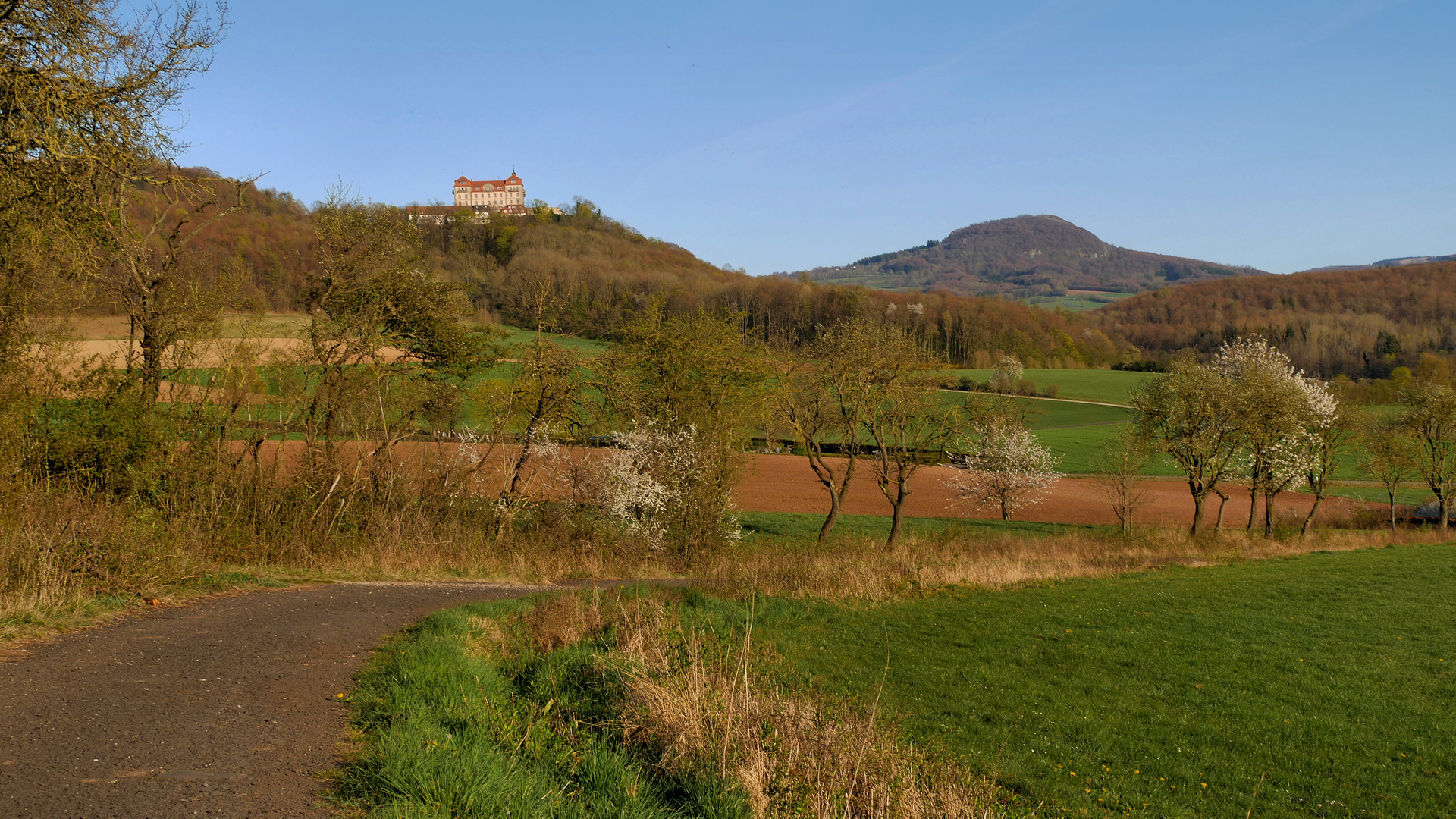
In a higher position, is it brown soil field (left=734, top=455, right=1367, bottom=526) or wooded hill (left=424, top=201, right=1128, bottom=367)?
wooded hill (left=424, top=201, right=1128, bottom=367)

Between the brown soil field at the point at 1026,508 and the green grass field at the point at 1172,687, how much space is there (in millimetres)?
25143

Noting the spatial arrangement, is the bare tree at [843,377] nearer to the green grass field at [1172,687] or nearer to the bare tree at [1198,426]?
the green grass field at [1172,687]

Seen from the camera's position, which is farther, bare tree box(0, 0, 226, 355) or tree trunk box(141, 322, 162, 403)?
tree trunk box(141, 322, 162, 403)

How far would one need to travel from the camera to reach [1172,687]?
1055 centimetres

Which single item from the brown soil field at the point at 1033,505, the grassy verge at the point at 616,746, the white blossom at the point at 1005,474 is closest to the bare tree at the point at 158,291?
the grassy verge at the point at 616,746

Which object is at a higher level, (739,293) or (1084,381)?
(739,293)

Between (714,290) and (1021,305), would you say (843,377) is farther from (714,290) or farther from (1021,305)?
(1021,305)

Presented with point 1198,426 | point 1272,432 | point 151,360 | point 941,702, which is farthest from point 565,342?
point 1272,432

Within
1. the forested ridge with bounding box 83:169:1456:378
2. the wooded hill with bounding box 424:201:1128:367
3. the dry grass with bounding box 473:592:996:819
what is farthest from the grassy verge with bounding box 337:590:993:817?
the wooded hill with bounding box 424:201:1128:367

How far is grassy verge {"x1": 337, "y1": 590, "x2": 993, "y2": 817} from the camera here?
4789 millimetres

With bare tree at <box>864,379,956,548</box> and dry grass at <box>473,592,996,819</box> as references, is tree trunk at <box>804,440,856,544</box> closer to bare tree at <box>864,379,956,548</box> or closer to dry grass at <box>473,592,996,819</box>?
bare tree at <box>864,379,956,548</box>

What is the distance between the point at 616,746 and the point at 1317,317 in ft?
541

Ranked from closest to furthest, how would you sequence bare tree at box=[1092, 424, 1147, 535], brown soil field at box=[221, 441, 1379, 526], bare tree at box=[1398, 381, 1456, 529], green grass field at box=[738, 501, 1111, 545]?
green grass field at box=[738, 501, 1111, 545]
bare tree at box=[1092, 424, 1147, 535]
bare tree at box=[1398, 381, 1456, 529]
brown soil field at box=[221, 441, 1379, 526]

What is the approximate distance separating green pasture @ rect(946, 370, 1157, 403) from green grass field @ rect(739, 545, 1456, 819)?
3127 inches
